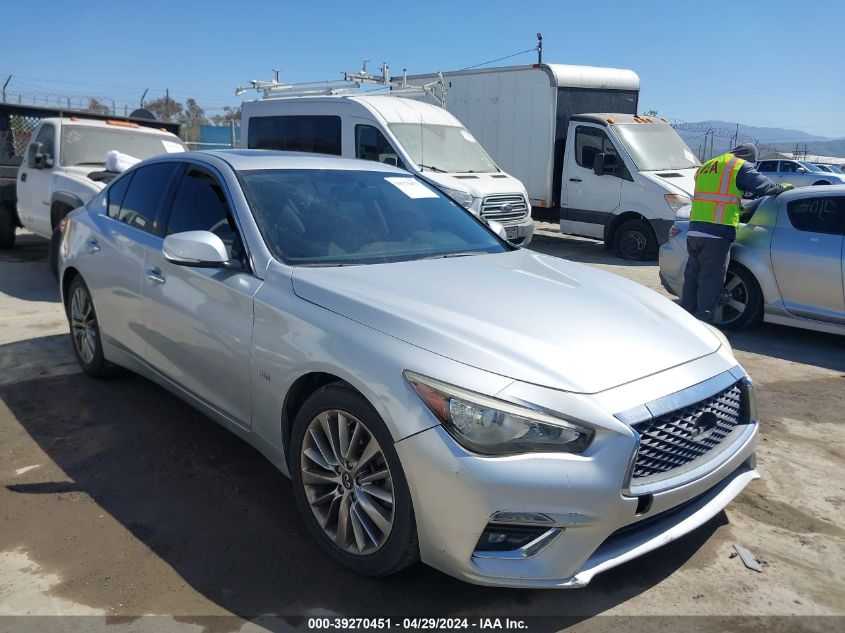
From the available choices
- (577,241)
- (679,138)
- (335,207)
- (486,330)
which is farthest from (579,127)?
(486,330)

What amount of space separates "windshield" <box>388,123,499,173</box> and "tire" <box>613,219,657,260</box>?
2376mm

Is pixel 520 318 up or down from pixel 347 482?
up

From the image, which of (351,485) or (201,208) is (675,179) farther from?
(351,485)

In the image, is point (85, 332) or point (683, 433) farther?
point (85, 332)

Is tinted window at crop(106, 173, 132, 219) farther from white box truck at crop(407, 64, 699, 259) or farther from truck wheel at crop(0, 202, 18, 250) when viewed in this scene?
white box truck at crop(407, 64, 699, 259)

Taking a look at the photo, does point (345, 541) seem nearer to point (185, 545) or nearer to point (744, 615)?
point (185, 545)

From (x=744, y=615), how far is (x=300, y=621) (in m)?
1.67

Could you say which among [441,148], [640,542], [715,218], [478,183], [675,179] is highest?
[441,148]

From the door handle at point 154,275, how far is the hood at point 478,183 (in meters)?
A: 6.35

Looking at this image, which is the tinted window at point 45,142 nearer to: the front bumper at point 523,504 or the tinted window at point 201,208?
the tinted window at point 201,208

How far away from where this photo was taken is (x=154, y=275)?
4066mm

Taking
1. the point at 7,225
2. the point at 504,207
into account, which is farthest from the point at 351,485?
the point at 7,225

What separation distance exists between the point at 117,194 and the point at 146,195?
0.50m

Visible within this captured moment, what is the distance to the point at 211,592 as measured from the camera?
2.84 m
